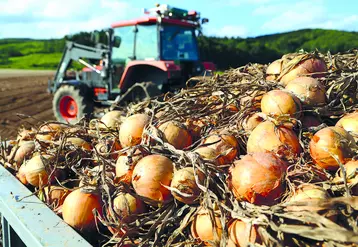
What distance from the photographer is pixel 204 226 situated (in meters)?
1.45

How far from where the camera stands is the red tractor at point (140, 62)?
24.9 feet

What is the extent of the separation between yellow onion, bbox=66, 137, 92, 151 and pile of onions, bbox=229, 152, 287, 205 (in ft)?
3.58

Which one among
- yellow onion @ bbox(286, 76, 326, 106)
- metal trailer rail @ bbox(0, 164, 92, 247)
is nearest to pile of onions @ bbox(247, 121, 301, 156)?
yellow onion @ bbox(286, 76, 326, 106)

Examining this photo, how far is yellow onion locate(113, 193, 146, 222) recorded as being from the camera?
5.26 ft

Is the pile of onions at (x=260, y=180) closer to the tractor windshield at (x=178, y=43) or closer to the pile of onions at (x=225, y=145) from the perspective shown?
the pile of onions at (x=225, y=145)

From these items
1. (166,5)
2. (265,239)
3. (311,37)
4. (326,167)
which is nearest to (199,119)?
(326,167)

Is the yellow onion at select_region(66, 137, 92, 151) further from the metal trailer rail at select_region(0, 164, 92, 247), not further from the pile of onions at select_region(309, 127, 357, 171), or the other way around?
the pile of onions at select_region(309, 127, 357, 171)

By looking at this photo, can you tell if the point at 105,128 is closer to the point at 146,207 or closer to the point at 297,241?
the point at 146,207

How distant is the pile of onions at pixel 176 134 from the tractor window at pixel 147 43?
5.86 meters

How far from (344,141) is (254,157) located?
0.37 m

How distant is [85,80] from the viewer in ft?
30.2

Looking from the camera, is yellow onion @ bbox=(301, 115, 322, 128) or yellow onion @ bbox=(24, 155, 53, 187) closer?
yellow onion @ bbox=(301, 115, 322, 128)

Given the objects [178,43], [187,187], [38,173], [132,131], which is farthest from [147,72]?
[187,187]

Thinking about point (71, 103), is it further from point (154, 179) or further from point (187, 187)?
point (187, 187)
